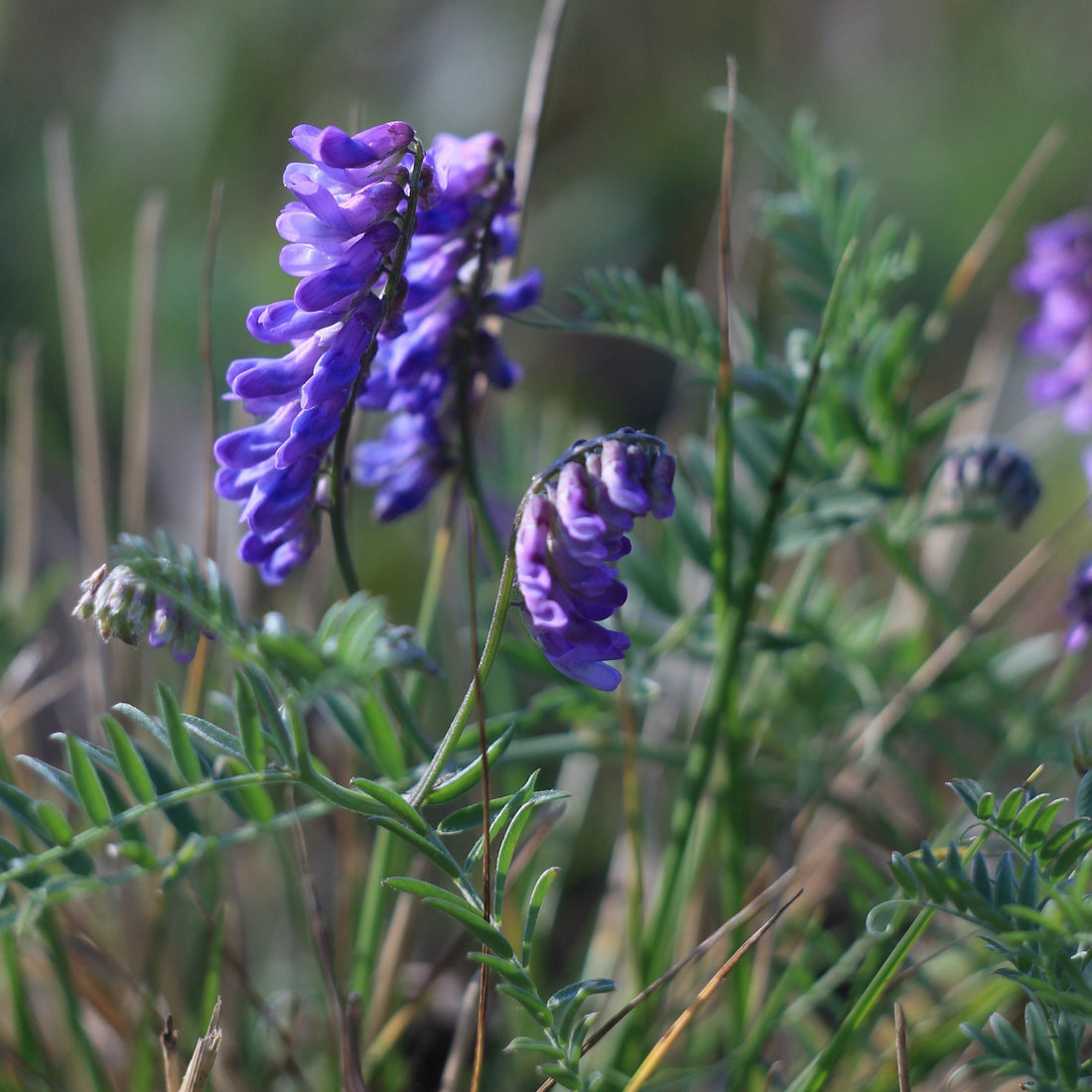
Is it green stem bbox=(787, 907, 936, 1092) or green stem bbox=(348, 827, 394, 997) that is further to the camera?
green stem bbox=(348, 827, 394, 997)

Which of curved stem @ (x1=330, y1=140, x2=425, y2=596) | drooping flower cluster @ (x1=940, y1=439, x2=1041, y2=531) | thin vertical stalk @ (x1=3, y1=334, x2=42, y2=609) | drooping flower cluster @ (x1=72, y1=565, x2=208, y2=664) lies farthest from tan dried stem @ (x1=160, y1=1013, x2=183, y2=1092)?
drooping flower cluster @ (x1=940, y1=439, x2=1041, y2=531)

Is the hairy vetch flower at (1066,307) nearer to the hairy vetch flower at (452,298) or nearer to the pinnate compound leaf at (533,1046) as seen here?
the hairy vetch flower at (452,298)

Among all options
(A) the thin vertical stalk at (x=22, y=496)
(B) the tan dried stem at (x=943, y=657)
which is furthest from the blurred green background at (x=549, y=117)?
(B) the tan dried stem at (x=943, y=657)

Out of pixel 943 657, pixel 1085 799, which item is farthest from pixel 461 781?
pixel 943 657

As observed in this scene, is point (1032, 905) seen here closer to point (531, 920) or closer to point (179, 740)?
point (531, 920)

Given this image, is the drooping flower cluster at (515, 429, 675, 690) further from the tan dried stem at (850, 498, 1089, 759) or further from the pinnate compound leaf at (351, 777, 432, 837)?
the tan dried stem at (850, 498, 1089, 759)
